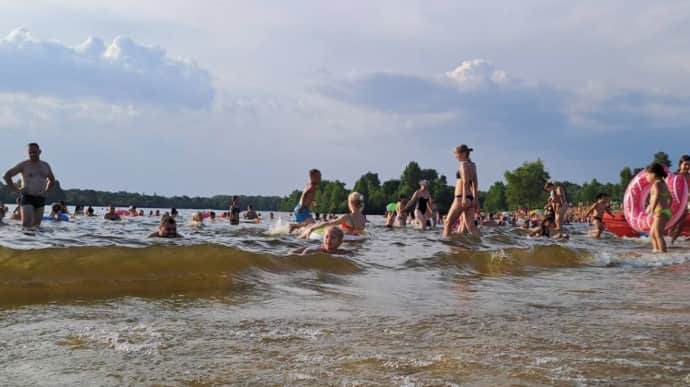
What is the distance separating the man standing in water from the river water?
657 cm

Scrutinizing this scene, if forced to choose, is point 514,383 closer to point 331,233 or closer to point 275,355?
point 275,355

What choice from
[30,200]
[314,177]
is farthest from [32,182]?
[314,177]

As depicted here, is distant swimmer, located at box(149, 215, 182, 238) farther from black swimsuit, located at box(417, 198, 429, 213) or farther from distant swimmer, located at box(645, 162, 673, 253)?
black swimsuit, located at box(417, 198, 429, 213)

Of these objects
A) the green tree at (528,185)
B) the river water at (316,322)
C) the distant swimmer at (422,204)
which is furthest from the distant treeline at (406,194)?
the river water at (316,322)

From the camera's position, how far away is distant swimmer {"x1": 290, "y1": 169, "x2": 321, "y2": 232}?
11771 millimetres

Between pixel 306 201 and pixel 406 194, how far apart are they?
88961 mm

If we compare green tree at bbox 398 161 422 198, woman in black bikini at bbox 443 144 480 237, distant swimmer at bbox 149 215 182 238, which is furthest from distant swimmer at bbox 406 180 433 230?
green tree at bbox 398 161 422 198

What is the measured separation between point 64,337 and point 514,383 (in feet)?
7.10

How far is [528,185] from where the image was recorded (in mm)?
81062

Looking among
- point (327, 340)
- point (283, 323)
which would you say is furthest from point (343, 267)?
point (327, 340)

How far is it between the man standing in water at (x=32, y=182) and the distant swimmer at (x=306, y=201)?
4.93 metres

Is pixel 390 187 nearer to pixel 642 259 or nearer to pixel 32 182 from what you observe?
pixel 32 182

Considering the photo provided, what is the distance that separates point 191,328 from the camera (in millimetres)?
3059

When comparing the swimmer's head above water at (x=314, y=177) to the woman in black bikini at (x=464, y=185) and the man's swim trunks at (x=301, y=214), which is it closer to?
the man's swim trunks at (x=301, y=214)
